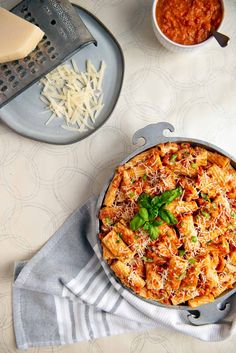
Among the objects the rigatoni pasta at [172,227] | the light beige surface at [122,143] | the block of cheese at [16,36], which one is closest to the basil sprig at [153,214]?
the rigatoni pasta at [172,227]

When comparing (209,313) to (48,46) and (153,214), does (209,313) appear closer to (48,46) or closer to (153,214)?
(153,214)

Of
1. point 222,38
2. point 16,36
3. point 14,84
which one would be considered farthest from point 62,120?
point 222,38

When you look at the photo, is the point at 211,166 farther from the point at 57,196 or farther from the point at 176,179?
the point at 57,196

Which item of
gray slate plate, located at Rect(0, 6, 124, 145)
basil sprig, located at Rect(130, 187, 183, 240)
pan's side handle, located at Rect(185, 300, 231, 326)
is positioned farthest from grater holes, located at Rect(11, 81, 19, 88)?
pan's side handle, located at Rect(185, 300, 231, 326)

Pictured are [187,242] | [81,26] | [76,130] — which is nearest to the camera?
[187,242]

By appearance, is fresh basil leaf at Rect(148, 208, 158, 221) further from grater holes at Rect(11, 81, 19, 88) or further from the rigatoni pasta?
grater holes at Rect(11, 81, 19, 88)

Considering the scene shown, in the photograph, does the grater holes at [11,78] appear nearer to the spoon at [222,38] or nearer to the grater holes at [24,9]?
the grater holes at [24,9]

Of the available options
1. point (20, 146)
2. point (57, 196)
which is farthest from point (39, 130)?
point (57, 196)

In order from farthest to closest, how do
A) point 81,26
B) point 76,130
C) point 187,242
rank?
point 76,130 → point 81,26 → point 187,242
